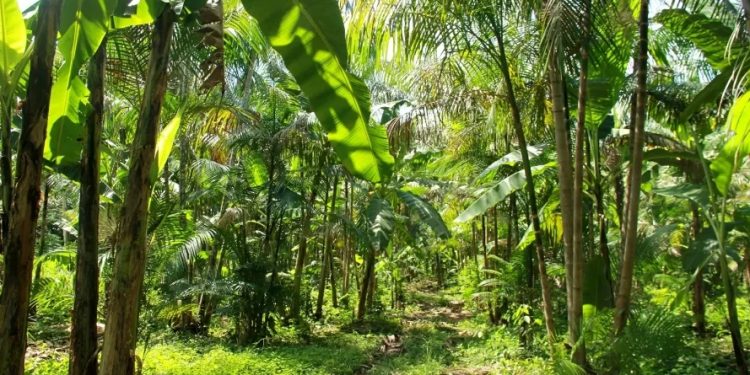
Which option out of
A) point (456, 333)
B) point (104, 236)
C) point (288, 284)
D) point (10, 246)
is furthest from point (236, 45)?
point (456, 333)

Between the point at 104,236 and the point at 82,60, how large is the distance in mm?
4329

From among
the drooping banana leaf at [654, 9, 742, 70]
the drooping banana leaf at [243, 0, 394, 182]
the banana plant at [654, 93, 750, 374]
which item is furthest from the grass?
the drooping banana leaf at [654, 9, 742, 70]

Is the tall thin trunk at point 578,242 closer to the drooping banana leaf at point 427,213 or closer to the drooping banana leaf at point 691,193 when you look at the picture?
the drooping banana leaf at point 691,193

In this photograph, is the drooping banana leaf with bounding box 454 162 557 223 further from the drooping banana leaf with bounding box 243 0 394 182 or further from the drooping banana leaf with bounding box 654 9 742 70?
the drooping banana leaf with bounding box 243 0 394 182

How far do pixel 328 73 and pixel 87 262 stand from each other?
66.1 inches

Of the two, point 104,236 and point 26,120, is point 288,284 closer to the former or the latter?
point 104,236

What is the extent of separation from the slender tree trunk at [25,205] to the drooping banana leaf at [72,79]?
0.13 meters

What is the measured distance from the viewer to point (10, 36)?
217cm

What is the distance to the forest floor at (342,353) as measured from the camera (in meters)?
6.40

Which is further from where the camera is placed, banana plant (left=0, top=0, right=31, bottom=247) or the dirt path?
the dirt path

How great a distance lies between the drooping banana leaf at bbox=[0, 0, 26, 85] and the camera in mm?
2158

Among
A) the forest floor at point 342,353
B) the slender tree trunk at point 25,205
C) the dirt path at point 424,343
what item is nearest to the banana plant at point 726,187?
the forest floor at point 342,353

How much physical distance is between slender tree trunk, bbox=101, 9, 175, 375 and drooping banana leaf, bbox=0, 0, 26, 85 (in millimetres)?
534

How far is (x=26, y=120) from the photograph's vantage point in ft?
7.12
